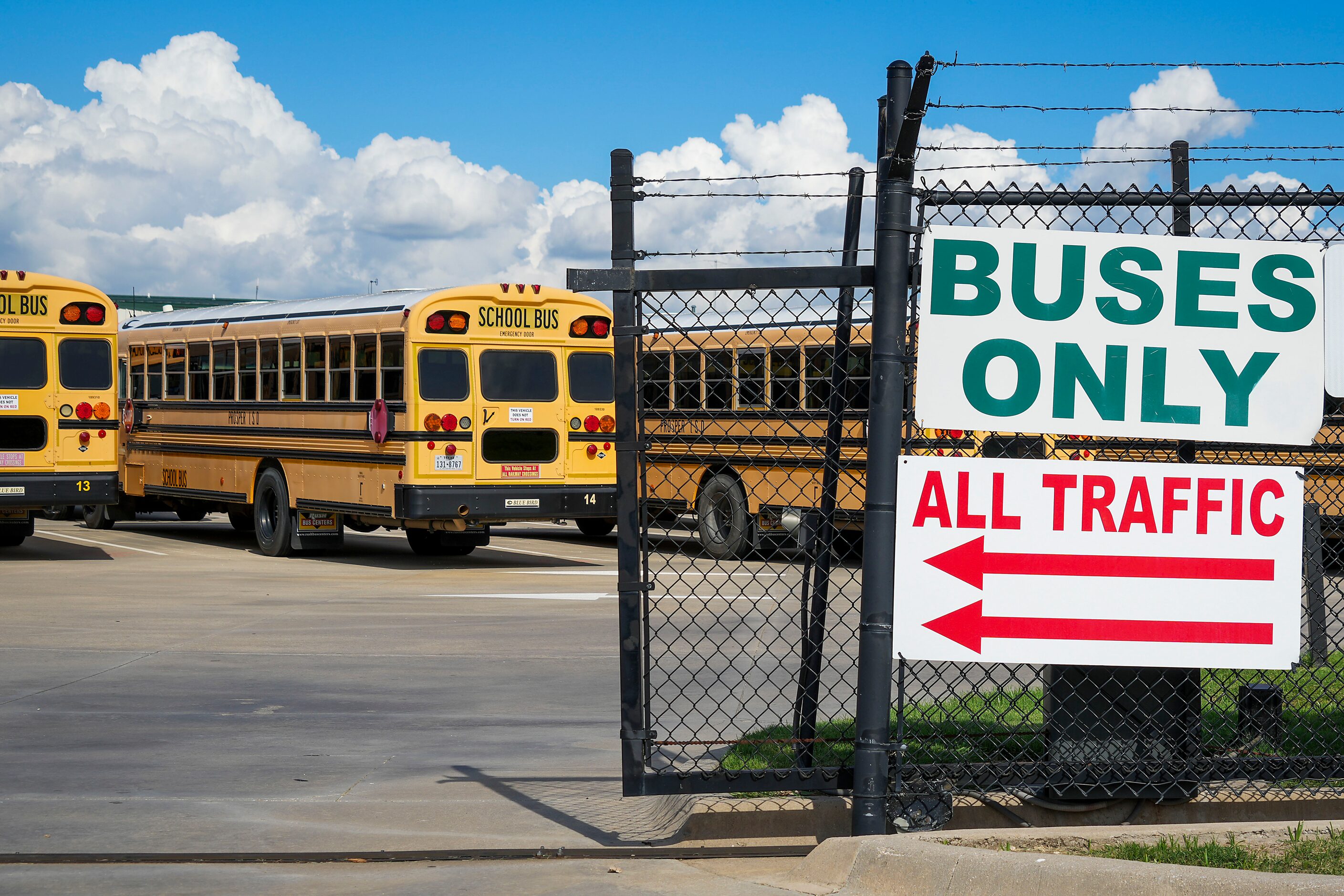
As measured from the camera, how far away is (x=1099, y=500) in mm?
4602

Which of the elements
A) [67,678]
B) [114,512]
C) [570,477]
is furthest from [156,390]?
[67,678]

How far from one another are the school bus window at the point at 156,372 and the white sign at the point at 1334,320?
17402mm

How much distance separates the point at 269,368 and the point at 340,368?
161 centimetres

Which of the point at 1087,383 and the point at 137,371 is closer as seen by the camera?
the point at 1087,383

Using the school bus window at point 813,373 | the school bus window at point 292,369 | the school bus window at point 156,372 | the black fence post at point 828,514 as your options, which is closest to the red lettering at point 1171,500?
the black fence post at point 828,514

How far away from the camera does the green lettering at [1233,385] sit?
4695mm

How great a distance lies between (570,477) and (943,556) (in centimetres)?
1222

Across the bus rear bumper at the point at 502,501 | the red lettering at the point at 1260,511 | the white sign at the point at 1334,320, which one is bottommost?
the bus rear bumper at the point at 502,501

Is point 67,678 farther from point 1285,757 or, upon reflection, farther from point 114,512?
point 114,512

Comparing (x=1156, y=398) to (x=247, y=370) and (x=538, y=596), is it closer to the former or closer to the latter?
(x=538, y=596)

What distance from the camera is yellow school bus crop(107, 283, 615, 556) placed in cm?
1575

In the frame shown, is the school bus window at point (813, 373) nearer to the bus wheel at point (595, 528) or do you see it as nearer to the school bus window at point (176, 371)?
the bus wheel at point (595, 528)

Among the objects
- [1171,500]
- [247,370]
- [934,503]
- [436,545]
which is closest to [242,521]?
[247,370]

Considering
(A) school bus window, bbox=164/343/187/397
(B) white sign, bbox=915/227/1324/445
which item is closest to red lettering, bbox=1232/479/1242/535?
(B) white sign, bbox=915/227/1324/445
